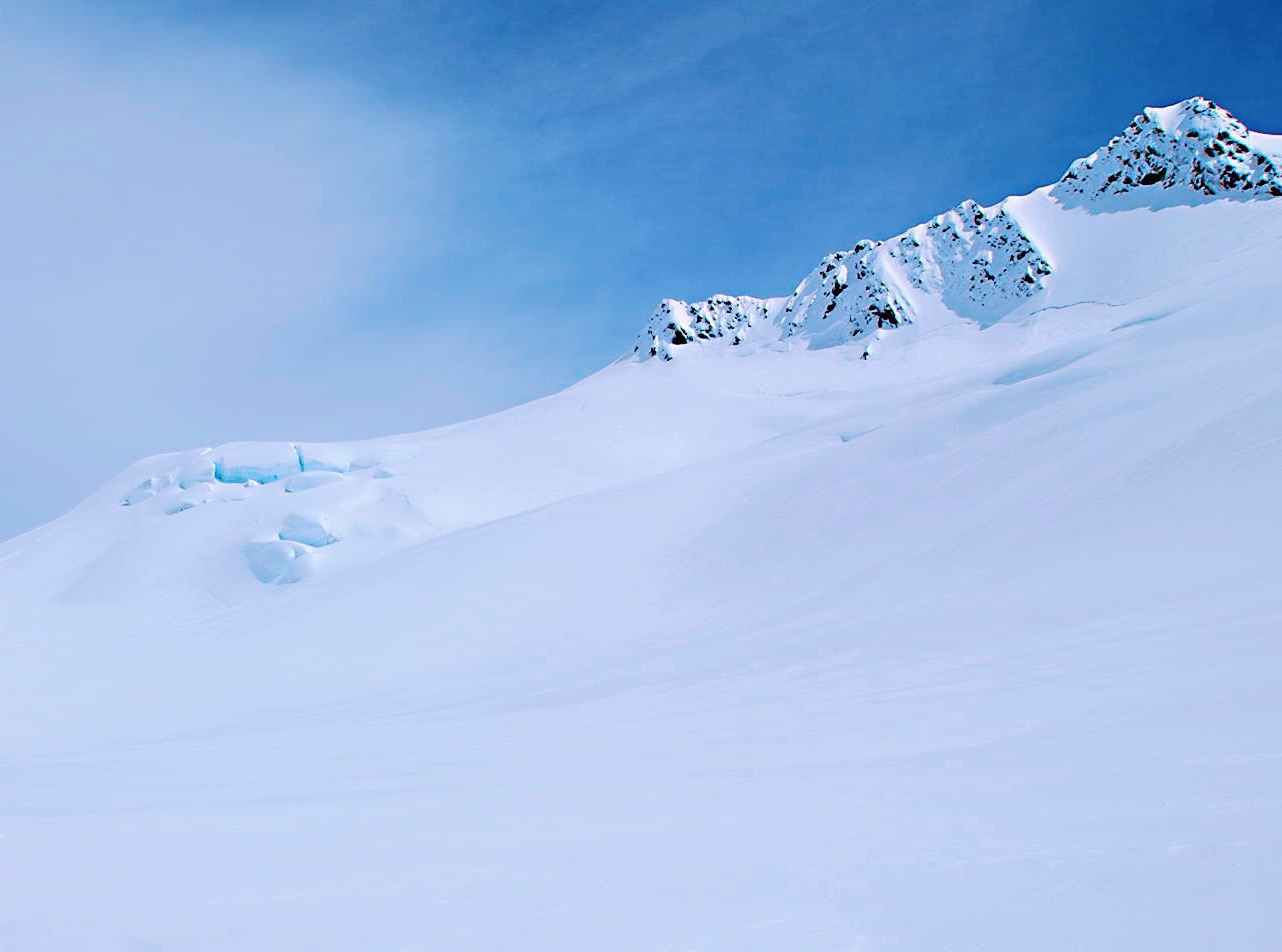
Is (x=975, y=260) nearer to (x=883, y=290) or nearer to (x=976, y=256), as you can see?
(x=976, y=256)

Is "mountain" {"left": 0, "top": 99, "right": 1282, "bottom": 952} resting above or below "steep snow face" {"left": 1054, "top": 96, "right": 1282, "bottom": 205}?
below

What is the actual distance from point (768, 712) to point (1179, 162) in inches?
3050

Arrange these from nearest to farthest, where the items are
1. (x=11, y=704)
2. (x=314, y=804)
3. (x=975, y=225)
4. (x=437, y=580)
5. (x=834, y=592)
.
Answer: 1. (x=314, y=804)
2. (x=834, y=592)
3. (x=11, y=704)
4. (x=437, y=580)
5. (x=975, y=225)

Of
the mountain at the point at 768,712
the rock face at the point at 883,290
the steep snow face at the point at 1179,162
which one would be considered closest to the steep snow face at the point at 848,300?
the rock face at the point at 883,290

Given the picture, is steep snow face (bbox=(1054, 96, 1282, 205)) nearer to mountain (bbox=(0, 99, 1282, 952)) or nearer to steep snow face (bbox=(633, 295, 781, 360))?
steep snow face (bbox=(633, 295, 781, 360))

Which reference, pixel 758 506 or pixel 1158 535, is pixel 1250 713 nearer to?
pixel 1158 535

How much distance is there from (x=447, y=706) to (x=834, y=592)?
16.1 ft

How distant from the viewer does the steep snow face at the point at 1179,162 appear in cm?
6003

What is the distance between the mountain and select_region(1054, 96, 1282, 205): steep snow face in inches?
2108

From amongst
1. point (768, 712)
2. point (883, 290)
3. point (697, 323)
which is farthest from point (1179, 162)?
point (768, 712)

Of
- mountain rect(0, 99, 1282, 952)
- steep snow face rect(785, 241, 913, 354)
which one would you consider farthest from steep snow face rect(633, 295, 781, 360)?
mountain rect(0, 99, 1282, 952)

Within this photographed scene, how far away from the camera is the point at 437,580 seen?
15.9 m

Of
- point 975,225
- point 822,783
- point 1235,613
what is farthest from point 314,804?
point 975,225

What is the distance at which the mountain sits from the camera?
2688 mm
